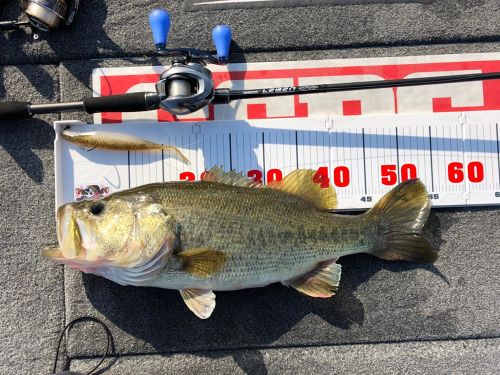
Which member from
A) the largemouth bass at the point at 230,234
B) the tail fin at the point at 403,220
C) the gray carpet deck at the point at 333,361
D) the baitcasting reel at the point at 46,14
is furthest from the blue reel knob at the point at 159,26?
the gray carpet deck at the point at 333,361

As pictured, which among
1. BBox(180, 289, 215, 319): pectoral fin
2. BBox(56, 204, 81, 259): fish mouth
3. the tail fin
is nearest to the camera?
BBox(56, 204, 81, 259): fish mouth

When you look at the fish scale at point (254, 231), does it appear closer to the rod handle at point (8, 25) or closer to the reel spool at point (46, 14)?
the reel spool at point (46, 14)

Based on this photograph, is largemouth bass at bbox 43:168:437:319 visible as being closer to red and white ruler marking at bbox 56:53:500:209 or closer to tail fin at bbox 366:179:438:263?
tail fin at bbox 366:179:438:263

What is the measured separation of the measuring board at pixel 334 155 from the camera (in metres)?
2.13

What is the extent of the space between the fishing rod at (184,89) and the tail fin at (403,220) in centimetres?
47

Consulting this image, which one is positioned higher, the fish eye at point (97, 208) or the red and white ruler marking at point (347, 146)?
the red and white ruler marking at point (347, 146)

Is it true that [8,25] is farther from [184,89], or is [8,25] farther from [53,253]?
[53,253]

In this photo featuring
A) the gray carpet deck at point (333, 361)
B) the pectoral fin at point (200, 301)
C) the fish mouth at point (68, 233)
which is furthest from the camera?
the gray carpet deck at point (333, 361)

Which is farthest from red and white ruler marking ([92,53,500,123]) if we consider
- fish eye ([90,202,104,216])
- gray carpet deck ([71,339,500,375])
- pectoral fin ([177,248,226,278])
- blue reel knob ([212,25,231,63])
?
gray carpet deck ([71,339,500,375])

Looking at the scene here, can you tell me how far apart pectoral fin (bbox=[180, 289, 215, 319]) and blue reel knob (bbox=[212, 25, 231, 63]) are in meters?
1.05

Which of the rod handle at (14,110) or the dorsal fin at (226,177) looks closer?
the dorsal fin at (226,177)

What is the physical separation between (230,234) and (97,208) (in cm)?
53

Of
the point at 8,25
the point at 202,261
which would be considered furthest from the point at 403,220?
the point at 8,25

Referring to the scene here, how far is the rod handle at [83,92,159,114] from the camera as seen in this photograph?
1918mm
